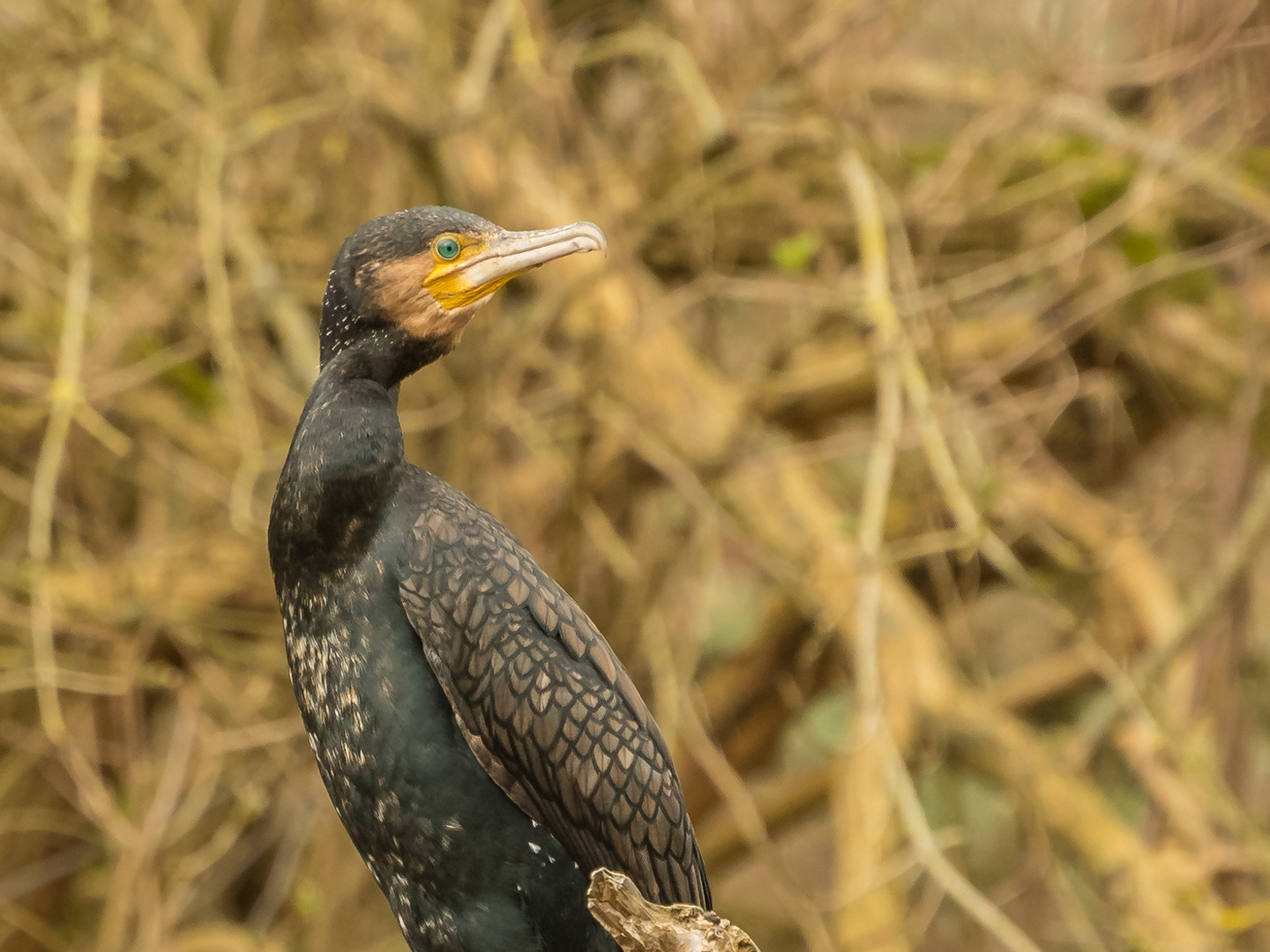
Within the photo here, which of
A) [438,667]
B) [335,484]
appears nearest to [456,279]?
[335,484]

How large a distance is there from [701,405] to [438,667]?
2.62 metres

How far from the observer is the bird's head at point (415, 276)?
2385 millimetres

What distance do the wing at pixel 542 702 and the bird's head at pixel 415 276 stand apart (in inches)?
10.6

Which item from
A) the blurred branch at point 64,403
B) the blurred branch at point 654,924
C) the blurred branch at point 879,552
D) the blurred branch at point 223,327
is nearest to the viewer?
the blurred branch at point 654,924

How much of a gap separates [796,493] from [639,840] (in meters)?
2.55

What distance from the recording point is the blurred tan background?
166 inches

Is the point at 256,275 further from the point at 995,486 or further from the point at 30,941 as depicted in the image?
the point at 30,941

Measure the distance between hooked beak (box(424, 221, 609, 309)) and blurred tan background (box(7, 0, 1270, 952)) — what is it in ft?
5.01

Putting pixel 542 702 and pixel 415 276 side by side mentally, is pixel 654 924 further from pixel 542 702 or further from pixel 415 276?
pixel 415 276

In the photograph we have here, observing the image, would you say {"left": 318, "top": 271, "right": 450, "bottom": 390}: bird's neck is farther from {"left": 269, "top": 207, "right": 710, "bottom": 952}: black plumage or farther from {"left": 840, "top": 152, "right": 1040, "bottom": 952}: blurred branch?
{"left": 840, "top": 152, "right": 1040, "bottom": 952}: blurred branch

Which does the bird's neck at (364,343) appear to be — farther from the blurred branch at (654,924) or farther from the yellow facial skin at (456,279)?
the blurred branch at (654,924)

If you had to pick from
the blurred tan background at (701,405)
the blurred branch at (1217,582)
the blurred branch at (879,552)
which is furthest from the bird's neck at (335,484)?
the blurred branch at (1217,582)

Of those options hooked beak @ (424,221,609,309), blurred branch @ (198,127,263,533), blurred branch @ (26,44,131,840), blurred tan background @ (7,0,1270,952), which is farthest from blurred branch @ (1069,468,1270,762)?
blurred branch @ (26,44,131,840)

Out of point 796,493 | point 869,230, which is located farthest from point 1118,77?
point 796,493
